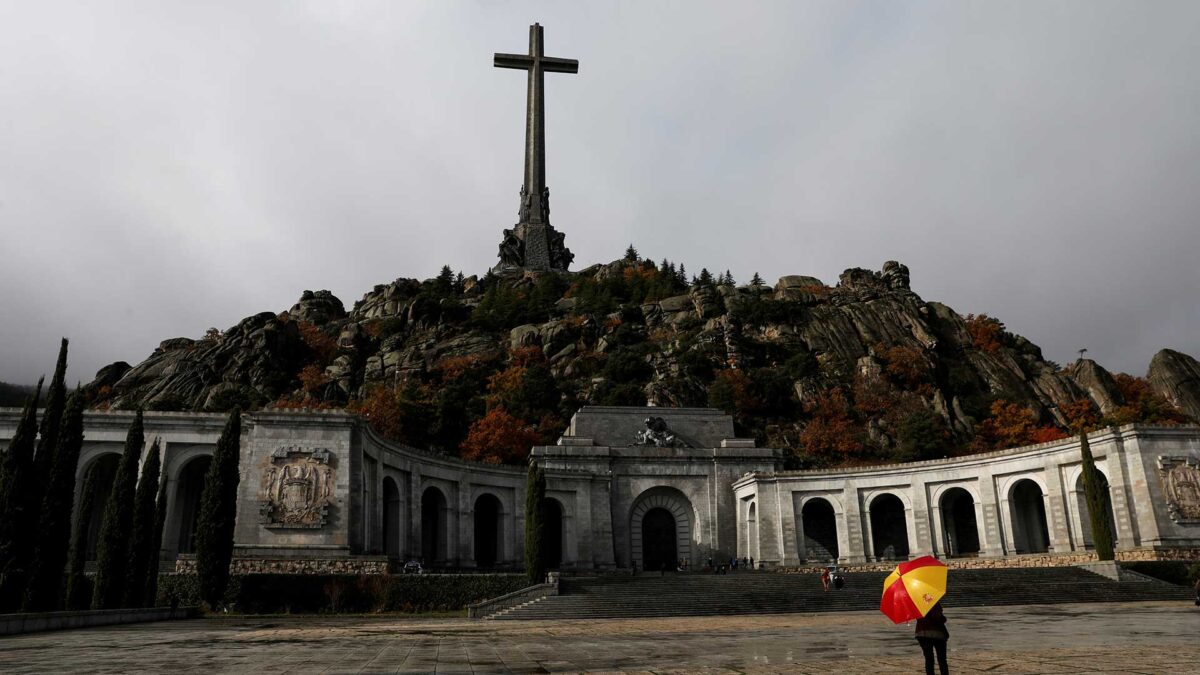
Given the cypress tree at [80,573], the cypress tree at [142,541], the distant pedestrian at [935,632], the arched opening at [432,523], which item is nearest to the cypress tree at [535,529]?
the arched opening at [432,523]

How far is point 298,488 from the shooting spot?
3100cm

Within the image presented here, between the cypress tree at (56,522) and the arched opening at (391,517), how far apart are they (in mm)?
14769

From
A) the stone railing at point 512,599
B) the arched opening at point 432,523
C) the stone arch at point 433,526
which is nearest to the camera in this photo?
the stone railing at point 512,599

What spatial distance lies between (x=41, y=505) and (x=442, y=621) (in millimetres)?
11408

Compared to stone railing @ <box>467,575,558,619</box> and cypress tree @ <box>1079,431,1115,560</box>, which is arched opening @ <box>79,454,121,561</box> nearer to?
stone railing @ <box>467,575,558,619</box>

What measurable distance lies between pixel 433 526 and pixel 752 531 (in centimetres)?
1676

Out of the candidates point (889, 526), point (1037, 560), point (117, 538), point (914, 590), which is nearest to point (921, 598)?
point (914, 590)

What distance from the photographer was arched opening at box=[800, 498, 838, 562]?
146 ft

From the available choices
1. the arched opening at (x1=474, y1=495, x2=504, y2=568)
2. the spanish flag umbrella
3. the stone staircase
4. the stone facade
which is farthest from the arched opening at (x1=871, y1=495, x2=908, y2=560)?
the spanish flag umbrella

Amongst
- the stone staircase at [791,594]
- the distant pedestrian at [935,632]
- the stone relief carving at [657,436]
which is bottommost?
the stone staircase at [791,594]

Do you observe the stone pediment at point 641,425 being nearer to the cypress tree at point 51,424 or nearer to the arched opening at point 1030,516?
the arched opening at point 1030,516

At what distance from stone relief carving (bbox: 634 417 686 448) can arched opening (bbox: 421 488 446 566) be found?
12.1 metres

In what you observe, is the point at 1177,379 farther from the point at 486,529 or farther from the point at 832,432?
the point at 486,529

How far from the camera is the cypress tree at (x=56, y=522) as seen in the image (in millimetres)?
21797
